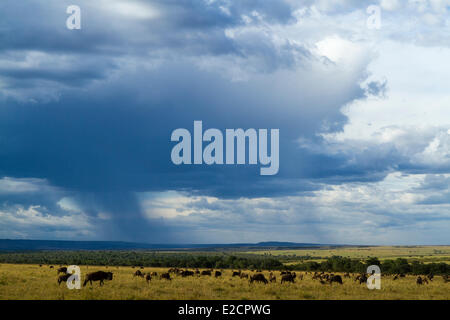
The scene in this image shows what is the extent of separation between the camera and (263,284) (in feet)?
163

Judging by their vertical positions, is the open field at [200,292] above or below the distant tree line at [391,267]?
above

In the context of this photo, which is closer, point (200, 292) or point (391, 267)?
point (200, 292)

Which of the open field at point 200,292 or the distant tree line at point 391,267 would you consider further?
the distant tree line at point 391,267

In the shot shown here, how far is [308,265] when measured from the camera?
109 meters

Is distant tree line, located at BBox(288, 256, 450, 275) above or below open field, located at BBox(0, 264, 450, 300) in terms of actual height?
below

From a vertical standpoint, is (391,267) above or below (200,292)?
below

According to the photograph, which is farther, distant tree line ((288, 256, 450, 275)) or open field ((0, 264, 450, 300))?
distant tree line ((288, 256, 450, 275))
